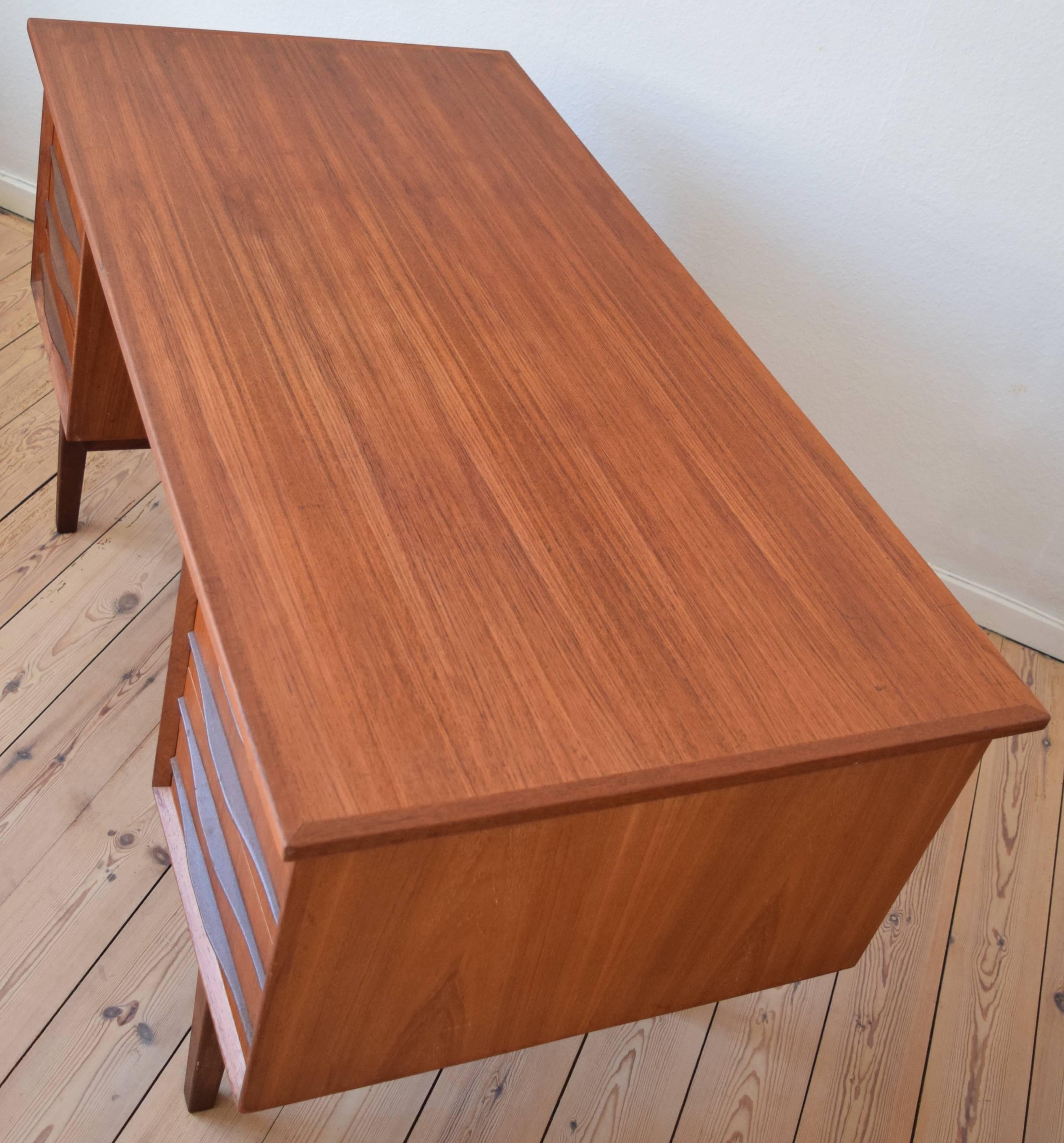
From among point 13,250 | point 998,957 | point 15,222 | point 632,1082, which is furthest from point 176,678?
point 15,222

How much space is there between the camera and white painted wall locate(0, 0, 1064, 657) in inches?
65.1

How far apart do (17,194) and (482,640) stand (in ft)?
7.53

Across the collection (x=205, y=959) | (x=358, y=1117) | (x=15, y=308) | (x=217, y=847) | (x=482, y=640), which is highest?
(x=482, y=640)

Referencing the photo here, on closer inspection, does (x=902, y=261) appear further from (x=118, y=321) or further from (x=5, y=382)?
(x=5, y=382)

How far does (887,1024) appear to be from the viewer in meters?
1.49

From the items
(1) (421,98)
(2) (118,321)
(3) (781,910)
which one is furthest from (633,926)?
(1) (421,98)

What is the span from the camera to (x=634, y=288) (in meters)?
1.33

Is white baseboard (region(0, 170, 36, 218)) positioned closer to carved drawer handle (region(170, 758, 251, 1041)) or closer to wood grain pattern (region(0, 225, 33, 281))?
wood grain pattern (region(0, 225, 33, 281))

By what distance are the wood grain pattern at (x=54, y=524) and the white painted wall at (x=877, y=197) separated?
2.97 feet

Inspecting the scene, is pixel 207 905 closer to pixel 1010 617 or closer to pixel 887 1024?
pixel 887 1024

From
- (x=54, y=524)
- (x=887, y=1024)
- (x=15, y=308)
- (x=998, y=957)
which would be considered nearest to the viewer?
(x=887, y=1024)

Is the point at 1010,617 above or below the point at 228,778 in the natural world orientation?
below

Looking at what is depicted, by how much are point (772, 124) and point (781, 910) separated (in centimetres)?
131

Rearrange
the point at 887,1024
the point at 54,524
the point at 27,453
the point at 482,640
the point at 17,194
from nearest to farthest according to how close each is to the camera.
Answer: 1. the point at 482,640
2. the point at 887,1024
3. the point at 54,524
4. the point at 27,453
5. the point at 17,194
